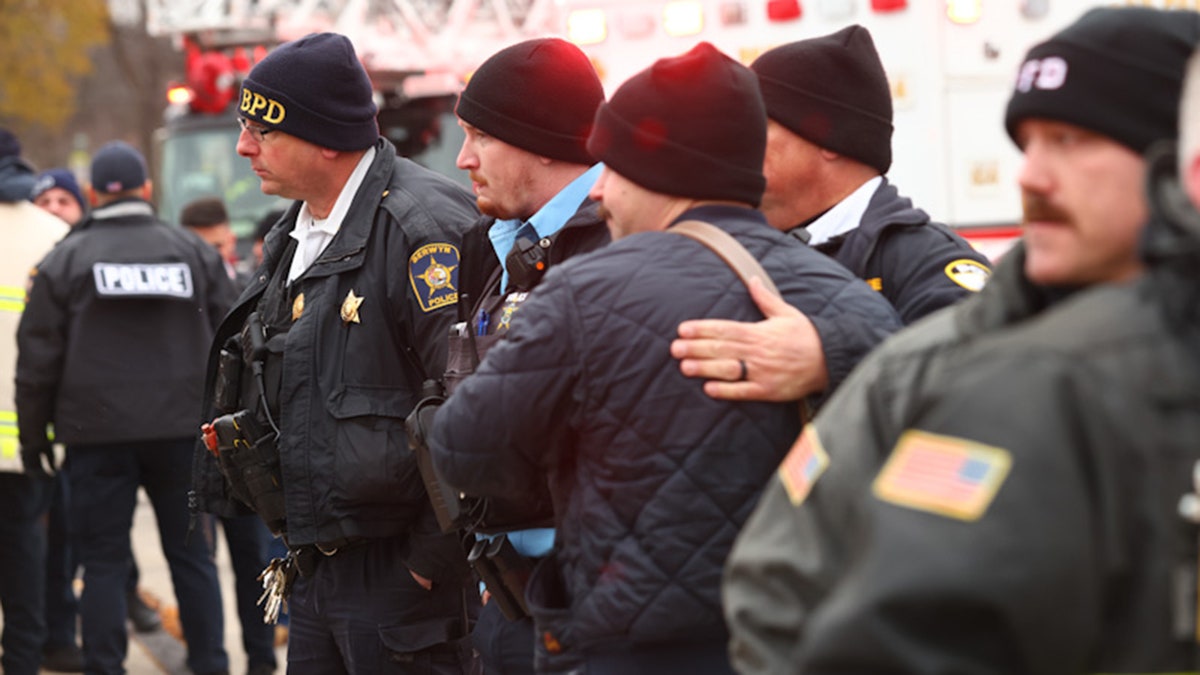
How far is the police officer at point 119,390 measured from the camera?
21.1ft

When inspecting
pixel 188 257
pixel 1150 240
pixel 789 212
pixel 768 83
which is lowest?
pixel 188 257

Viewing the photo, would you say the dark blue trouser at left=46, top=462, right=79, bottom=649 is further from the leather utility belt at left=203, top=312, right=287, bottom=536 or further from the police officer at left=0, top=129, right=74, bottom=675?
the leather utility belt at left=203, top=312, right=287, bottom=536

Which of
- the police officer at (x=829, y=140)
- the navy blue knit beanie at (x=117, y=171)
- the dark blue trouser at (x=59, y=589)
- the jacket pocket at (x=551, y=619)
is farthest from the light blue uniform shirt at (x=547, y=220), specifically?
the dark blue trouser at (x=59, y=589)

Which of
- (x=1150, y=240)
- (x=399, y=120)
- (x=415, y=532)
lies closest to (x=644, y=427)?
(x=1150, y=240)

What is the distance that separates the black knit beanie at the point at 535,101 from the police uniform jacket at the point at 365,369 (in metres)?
0.49

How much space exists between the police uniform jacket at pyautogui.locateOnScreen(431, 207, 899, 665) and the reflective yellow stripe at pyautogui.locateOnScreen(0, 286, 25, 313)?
4.85 metres

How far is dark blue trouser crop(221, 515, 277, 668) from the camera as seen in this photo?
6.69 meters

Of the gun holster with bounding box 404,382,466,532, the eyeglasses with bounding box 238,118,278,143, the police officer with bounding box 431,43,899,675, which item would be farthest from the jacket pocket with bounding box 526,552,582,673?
the eyeglasses with bounding box 238,118,278,143

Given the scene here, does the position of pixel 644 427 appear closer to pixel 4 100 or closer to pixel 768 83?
pixel 768 83

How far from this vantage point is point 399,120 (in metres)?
Result: 11.2

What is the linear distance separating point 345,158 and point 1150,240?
2949 mm

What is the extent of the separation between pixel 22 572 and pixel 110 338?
42.5 inches

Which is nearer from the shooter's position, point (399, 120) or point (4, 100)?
point (399, 120)

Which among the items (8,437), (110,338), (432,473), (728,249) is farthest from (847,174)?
(8,437)
